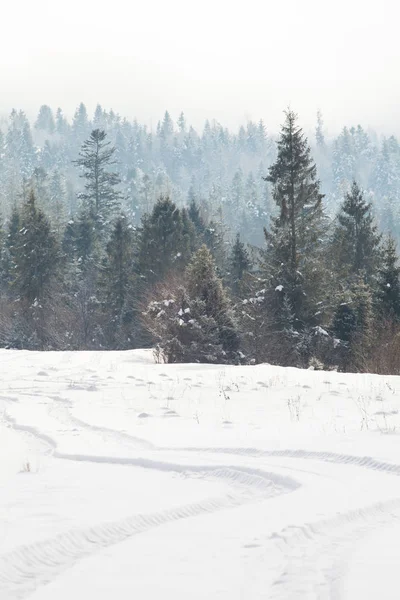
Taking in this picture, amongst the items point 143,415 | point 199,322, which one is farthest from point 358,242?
point 143,415

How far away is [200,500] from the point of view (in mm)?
4824

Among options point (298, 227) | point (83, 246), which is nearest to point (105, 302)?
point (83, 246)

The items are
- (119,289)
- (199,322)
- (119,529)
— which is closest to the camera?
(119,529)

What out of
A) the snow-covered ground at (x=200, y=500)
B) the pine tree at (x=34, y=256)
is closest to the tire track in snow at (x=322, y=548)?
the snow-covered ground at (x=200, y=500)

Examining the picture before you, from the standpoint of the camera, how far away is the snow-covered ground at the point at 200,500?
3.30 m

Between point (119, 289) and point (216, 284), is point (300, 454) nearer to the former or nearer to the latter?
point (216, 284)

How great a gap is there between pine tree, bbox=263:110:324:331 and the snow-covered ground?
18573mm

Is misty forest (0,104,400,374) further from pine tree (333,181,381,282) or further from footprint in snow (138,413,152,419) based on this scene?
footprint in snow (138,413,152,419)

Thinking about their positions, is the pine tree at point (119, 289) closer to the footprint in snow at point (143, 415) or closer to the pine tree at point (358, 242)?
the pine tree at point (358, 242)

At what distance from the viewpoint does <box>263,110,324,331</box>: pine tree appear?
97.1 ft

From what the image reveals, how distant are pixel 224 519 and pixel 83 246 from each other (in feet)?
186

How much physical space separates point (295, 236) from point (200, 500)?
87.5ft

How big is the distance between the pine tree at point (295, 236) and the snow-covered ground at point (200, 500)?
1857cm

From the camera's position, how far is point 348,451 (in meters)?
6.50
